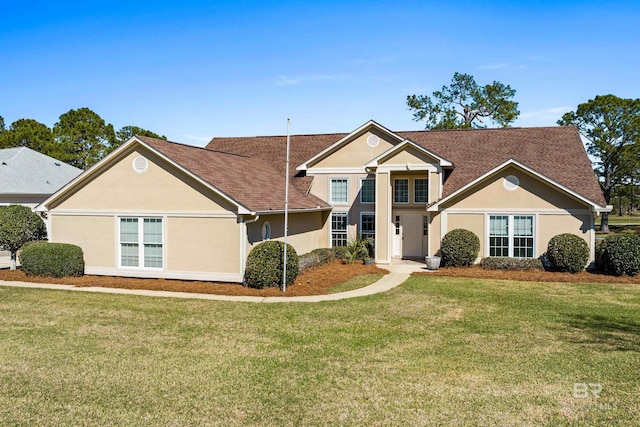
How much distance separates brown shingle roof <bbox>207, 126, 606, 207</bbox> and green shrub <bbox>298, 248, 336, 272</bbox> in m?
4.05

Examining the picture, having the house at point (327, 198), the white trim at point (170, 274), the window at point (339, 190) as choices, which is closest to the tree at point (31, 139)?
the house at point (327, 198)

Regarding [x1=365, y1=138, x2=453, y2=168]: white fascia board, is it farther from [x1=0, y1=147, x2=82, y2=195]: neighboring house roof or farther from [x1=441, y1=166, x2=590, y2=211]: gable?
[x1=0, y1=147, x2=82, y2=195]: neighboring house roof

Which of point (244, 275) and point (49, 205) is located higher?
point (49, 205)

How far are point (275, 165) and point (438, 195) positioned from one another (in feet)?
31.5

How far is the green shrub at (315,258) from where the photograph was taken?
20.5 m

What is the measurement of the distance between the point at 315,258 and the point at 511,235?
8.61 metres

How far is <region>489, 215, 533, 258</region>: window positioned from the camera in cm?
2148

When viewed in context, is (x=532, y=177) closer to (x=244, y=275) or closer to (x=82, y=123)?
(x=244, y=275)

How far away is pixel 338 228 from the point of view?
25984mm

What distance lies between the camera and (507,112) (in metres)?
49.8

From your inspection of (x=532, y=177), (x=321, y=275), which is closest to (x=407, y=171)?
(x=532, y=177)

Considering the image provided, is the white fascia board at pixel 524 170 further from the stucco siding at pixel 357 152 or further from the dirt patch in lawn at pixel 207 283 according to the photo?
the stucco siding at pixel 357 152

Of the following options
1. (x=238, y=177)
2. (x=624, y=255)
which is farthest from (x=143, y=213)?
(x=624, y=255)

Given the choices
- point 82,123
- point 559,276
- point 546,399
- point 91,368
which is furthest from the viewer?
point 82,123
